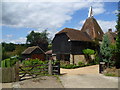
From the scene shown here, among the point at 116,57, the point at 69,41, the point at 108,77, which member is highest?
the point at 69,41

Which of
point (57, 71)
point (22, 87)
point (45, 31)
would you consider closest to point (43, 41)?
point (45, 31)

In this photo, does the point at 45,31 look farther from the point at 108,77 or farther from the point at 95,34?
the point at 108,77

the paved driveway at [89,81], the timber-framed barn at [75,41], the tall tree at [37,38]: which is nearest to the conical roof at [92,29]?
the timber-framed barn at [75,41]

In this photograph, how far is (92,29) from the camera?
997 inches

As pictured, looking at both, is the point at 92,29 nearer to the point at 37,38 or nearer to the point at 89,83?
the point at 89,83

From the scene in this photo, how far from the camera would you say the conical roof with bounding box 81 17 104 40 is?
2483cm

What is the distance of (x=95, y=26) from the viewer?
2600 centimetres

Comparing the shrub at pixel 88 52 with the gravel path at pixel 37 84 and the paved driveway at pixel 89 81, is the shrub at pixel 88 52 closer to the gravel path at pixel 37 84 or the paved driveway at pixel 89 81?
the paved driveway at pixel 89 81

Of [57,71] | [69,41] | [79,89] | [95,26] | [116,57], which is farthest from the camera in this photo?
[95,26]

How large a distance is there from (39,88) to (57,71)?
3991 mm

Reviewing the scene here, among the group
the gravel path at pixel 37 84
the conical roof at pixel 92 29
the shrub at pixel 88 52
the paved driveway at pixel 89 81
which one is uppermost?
the conical roof at pixel 92 29

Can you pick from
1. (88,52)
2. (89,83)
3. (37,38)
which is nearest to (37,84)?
(89,83)

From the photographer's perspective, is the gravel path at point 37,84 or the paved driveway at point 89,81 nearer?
the gravel path at point 37,84

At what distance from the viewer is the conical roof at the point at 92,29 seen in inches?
977
